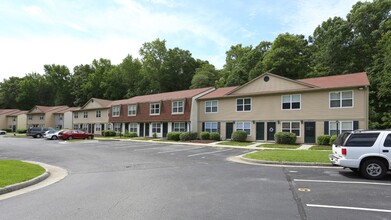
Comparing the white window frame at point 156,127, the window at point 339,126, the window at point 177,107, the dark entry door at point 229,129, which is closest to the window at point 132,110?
the white window frame at point 156,127

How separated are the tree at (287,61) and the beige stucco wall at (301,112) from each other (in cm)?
1788

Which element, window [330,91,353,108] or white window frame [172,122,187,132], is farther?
white window frame [172,122,187,132]

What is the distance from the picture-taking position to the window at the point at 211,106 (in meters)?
34.9

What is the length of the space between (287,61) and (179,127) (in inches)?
914

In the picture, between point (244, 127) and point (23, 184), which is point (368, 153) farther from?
point (244, 127)

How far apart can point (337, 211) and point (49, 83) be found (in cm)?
10200

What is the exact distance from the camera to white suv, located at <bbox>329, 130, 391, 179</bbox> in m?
10.7

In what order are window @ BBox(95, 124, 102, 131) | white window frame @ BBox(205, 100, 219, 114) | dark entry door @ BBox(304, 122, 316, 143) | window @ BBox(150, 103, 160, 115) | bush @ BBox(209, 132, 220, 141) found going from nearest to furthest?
dark entry door @ BBox(304, 122, 316, 143)
bush @ BBox(209, 132, 220, 141)
white window frame @ BBox(205, 100, 219, 114)
window @ BBox(150, 103, 160, 115)
window @ BBox(95, 124, 102, 131)

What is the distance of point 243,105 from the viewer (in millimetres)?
32250

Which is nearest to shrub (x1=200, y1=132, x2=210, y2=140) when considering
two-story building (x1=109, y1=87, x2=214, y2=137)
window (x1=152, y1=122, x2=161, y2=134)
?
two-story building (x1=109, y1=87, x2=214, y2=137)

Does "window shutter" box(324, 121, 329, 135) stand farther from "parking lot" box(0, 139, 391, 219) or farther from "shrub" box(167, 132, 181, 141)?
"shrub" box(167, 132, 181, 141)

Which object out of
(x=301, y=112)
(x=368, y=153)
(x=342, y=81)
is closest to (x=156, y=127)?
(x=301, y=112)

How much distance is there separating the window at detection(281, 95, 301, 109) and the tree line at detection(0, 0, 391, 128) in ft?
38.9

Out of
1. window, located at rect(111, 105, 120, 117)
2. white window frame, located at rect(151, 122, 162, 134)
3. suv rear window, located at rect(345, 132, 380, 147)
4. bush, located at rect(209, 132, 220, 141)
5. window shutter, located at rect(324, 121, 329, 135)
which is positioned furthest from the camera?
window, located at rect(111, 105, 120, 117)
